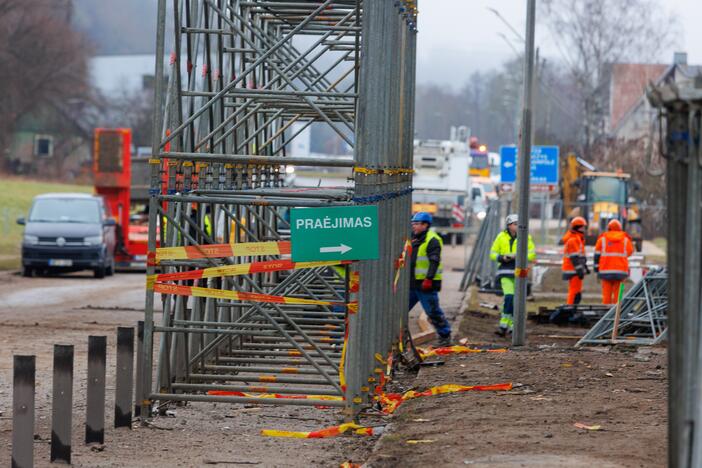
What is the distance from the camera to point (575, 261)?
76.7 feet

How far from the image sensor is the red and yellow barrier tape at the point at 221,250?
11.6m

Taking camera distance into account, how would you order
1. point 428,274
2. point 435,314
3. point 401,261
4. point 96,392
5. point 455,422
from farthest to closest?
point 428,274
point 435,314
point 401,261
point 455,422
point 96,392

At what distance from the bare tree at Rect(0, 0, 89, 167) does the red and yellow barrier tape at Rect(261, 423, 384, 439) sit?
5061 centimetres

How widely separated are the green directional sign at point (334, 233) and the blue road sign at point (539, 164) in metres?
21.4

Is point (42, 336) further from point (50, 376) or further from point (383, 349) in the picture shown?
point (383, 349)

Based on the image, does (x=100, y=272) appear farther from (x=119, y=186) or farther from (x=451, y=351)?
(x=451, y=351)

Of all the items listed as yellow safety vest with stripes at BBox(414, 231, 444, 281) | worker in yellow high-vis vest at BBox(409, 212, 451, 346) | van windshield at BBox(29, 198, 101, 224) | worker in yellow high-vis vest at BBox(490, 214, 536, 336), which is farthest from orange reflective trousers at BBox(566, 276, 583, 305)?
van windshield at BBox(29, 198, 101, 224)

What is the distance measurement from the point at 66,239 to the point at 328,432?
69.8 ft

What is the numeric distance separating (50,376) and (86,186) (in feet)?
194

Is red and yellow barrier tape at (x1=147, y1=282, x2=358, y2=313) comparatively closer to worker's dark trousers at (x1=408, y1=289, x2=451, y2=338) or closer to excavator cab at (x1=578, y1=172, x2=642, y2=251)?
worker's dark trousers at (x1=408, y1=289, x2=451, y2=338)

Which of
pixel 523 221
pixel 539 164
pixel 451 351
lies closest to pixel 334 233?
pixel 451 351

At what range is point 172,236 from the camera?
12.0m

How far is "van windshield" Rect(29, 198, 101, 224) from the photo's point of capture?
106 feet

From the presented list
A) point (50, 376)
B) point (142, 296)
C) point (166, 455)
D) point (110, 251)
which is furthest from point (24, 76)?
point (166, 455)
